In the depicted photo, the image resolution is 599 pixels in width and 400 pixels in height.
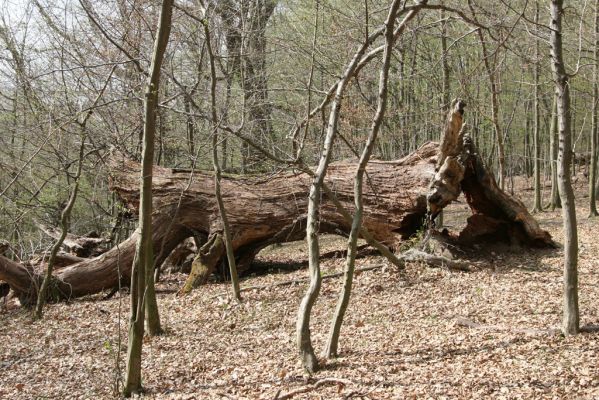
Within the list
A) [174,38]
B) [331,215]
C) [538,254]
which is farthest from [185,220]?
[538,254]

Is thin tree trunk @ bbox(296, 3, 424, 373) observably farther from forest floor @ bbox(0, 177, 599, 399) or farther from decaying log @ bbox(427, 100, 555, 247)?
decaying log @ bbox(427, 100, 555, 247)

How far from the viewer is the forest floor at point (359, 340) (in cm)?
512

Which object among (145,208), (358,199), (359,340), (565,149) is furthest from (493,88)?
(145,208)

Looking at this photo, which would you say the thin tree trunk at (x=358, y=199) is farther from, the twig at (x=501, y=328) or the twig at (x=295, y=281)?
the twig at (x=295, y=281)

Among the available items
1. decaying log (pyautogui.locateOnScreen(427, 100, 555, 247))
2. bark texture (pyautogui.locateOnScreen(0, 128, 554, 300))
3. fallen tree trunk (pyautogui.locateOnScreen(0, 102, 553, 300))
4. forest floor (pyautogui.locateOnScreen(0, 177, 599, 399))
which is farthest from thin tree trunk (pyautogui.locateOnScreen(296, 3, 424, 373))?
bark texture (pyautogui.locateOnScreen(0, 128, 554, 300))

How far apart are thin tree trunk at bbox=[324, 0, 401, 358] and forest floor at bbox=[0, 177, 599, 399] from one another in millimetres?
372

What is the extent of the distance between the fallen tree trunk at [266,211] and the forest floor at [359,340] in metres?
0.47

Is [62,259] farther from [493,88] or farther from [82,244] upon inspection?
[493,88]

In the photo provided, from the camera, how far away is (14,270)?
9.97m

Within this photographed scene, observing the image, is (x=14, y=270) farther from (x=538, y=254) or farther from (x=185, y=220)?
(x=538, y=254)

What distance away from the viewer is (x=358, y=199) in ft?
18.5

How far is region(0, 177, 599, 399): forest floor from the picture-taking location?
512cm

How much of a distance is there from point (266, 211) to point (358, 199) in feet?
16.0

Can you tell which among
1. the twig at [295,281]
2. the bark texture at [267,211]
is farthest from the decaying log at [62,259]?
the twig at [295,281]
